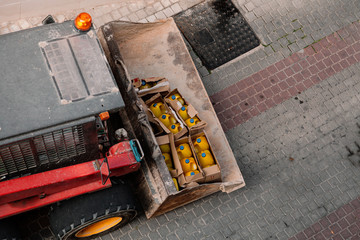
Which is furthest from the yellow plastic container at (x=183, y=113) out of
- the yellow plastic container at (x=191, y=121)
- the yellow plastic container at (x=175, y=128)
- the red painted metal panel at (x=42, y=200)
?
the red painted metal panel at (x=42, y=200)

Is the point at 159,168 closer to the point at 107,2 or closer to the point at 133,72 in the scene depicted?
the point at 133,72

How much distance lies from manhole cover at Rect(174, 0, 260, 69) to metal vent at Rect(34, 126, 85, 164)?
377 cm

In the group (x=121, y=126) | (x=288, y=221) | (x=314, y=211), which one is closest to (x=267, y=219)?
(x=288, y=221)

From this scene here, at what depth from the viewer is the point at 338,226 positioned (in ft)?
21.6

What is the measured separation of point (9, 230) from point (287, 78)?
5.60 metres


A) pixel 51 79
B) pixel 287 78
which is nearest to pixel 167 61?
pixel 287 78

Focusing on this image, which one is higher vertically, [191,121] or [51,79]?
[51,79]

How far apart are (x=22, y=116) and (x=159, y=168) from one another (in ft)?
6.64

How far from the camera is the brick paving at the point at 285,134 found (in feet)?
20.9

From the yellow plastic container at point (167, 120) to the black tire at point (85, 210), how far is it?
133cm

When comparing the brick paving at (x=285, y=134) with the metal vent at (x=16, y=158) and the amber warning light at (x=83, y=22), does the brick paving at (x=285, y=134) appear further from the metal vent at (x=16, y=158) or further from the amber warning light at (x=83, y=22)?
the amber warning light at (x=83, y=22)

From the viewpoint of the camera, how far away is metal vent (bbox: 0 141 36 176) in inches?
149

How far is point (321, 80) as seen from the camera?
7508 millimetres

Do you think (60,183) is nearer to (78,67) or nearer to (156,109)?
(78,67)
